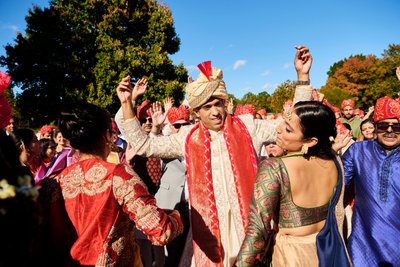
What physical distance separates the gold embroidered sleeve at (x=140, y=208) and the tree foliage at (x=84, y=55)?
19606mm

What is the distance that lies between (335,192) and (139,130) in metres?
1.73

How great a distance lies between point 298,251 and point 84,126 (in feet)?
5.19

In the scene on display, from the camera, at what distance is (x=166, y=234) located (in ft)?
6.26

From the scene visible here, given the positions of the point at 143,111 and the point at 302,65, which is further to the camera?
the point at 143,111

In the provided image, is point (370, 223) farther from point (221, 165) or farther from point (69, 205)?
point (69, 205)

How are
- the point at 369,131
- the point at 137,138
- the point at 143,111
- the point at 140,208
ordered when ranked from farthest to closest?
the point at 369,131
the point at 143,111
the point at 137,138
the point at 140,208

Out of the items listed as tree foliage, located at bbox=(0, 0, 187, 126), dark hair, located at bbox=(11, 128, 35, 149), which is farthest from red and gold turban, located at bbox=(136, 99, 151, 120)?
tree foliage, located at bbox=(0, 0, 187, 126)

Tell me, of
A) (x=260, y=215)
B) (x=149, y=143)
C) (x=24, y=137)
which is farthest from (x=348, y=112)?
(x=24, y=137)

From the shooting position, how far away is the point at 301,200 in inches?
80.5

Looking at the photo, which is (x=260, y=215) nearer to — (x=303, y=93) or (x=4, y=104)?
(x=303, y=93)

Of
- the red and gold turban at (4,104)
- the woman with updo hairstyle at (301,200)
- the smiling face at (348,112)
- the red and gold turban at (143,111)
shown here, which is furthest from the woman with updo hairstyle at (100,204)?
the smiling face at (348,112)

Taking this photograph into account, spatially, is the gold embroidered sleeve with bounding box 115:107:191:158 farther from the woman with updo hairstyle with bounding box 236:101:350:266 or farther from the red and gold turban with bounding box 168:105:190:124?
the red and gold turban with bounding box 168:105:190:124

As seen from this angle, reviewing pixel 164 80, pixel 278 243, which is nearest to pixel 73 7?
pixel 164 80

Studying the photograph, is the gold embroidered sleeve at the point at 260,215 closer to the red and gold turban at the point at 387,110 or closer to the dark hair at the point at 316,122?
the dark hair at the point at 316,122
